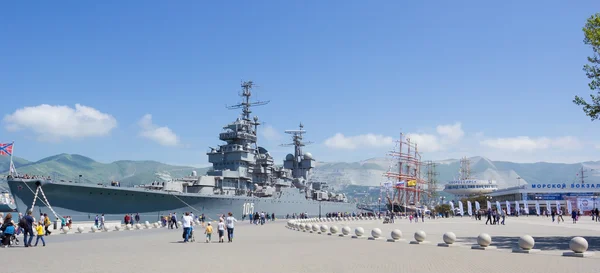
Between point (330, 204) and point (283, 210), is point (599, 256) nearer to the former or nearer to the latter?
point (283, 210)

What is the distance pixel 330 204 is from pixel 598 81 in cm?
5691

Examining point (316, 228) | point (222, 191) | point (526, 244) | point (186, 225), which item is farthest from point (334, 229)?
point (222, 191)

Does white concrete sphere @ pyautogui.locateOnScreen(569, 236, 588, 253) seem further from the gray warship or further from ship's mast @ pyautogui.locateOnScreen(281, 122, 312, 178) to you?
ship's mast @ pyautogui.locateOnScreen(281, 122, 312, 178)

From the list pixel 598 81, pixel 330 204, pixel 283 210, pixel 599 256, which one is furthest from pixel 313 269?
pixel 330 204

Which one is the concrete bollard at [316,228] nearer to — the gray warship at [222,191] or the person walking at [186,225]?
the person walking at [186,225]

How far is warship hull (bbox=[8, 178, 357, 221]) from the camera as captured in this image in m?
37.9

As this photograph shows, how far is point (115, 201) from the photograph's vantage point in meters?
40.9

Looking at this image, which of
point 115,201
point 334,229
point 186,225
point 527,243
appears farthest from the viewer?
point 115,201

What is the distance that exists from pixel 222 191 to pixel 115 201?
13.8 meters

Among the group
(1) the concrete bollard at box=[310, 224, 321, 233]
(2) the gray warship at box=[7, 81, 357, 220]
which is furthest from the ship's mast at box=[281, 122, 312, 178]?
(1) the concrete bollard at box=[310, 224, 321, 233]

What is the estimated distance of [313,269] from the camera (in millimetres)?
11078

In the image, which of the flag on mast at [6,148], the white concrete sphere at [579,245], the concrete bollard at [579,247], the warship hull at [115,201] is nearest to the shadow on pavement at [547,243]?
the concrete bollard at [579,247]

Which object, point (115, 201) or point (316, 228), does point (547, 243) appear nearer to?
point (316, 228)

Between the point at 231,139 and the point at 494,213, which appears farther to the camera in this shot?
the point at 231,139
